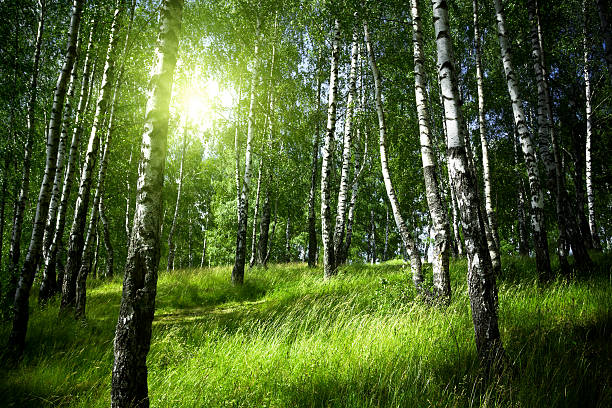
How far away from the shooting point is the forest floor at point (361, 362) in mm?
2535

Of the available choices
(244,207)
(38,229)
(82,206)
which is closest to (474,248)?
(38,229)

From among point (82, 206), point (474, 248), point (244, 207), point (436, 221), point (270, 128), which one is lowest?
point (474, 248)

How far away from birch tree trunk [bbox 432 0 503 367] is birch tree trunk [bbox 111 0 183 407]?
112 inches

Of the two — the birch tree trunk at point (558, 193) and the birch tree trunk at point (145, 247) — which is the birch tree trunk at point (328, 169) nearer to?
the birch tree trunk at point (558, 193)

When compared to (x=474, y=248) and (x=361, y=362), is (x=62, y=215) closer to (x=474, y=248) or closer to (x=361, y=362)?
(x=361, y=362)

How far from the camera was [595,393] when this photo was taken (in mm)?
2508

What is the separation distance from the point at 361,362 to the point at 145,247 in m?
2.45

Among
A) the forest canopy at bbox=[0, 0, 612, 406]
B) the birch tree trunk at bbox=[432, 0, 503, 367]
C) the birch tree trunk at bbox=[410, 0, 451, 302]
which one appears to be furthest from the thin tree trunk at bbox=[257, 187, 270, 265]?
the birch tree trunk at bbox=[432, 0, 503, 367]

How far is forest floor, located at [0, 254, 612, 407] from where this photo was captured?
2535 mm

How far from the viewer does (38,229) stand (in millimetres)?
4230

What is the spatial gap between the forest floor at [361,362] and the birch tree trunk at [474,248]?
0.27m

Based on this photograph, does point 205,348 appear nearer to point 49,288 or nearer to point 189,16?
point 49,288

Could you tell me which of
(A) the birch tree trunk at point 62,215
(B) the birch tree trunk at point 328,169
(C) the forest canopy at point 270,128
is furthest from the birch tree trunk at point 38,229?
(B) the birch tree trunk at point 328,169

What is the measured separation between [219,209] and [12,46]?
13.7 meters
